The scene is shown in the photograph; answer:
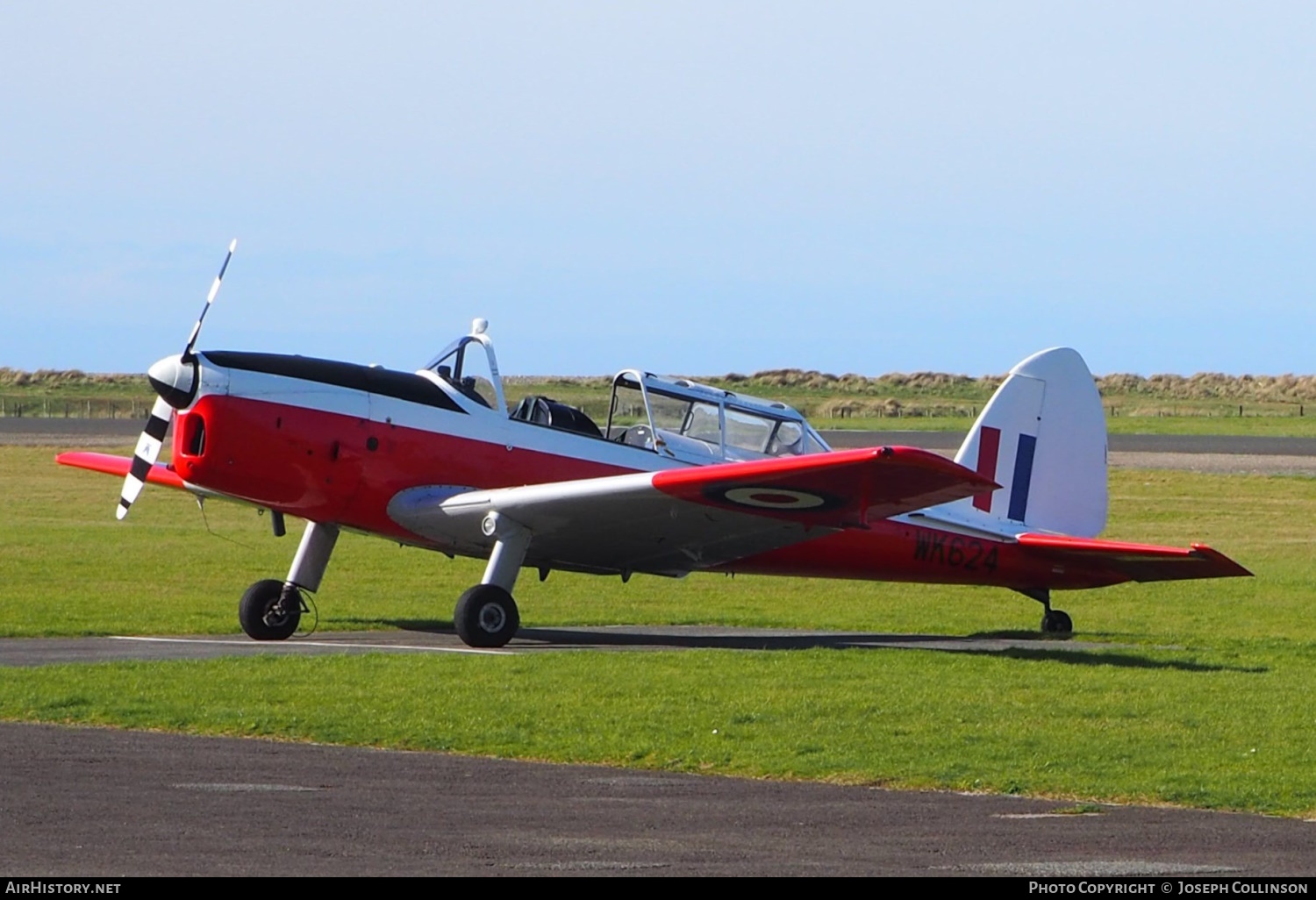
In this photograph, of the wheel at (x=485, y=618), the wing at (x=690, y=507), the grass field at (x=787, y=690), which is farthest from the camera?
the wheel at (x=485, y=618)

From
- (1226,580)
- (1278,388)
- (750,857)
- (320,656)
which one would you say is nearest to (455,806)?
(750,857)

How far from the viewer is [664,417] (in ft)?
57.7

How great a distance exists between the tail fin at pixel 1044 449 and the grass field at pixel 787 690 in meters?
1.44

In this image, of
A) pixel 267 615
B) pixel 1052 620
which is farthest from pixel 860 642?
pixel 267 615

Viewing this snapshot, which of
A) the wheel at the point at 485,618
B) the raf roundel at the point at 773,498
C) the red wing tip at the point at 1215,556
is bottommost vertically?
the wheel at the point at 485,618

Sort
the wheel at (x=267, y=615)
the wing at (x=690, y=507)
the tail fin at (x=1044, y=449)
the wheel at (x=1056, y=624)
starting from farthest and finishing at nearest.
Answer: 1. the tail fin at (x=1044, y=449)
2. the wheel at (x=1056, y=624)
3. the wheel at (x=267, y=615)
4. the wing at (x=690, y=507)

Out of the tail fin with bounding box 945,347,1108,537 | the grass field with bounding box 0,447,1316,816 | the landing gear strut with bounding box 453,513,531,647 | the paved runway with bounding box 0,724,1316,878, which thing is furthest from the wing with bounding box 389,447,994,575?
the paved runway with bounding box 0,724,1316,878

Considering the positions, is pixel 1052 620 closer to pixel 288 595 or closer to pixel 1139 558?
pixel 1139 558

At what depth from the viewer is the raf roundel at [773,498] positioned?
15.5 m

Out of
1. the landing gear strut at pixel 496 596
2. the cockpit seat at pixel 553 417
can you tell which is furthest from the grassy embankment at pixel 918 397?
the landing gear strut at pixel 496 596

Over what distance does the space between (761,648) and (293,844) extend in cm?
946

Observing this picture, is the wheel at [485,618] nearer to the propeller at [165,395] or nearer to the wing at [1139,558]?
the propeller at [165,395]
